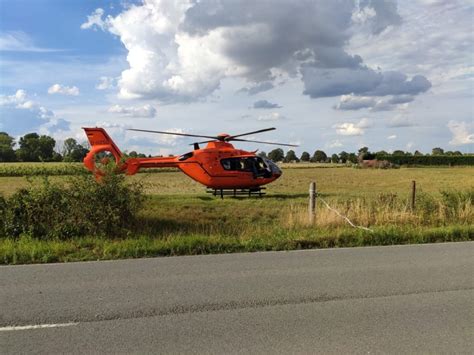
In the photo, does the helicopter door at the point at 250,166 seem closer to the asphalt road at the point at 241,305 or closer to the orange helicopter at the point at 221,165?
the orange helicopter at the point at 221,165

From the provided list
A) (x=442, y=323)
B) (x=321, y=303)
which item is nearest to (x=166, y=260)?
(x=321, y=303)

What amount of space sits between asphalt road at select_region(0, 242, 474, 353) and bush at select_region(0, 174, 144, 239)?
262 centimetres

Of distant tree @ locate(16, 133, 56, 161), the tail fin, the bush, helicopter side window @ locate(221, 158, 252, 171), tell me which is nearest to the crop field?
the bush

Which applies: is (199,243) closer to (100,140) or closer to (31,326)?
(31,326)

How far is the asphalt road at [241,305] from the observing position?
447cm

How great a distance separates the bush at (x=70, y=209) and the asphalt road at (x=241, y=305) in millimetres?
2616

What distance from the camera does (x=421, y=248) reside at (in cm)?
945

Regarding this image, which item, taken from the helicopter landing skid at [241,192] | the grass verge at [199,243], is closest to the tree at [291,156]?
the helicopter landing skid at [241,192]

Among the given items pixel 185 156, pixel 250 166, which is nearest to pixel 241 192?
pixel 250 166

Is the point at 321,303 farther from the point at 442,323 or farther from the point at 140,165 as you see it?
the point at 140,165

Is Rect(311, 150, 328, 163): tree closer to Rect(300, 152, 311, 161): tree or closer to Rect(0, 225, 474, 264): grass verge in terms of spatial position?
Rect(300, 152, 311, 161): tree

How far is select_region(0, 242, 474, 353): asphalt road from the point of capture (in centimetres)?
447

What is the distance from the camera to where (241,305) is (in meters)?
5.59

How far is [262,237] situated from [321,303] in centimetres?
454
